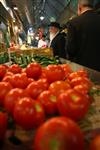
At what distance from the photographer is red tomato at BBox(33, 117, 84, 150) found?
35.9 inches

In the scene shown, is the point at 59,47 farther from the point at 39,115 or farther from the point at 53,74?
the point at 39,115

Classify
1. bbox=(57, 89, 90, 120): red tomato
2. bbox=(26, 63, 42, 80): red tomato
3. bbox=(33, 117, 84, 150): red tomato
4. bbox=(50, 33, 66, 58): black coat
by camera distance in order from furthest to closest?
bbox=(50, 33, 66, 58): black coat < bbox=(26, 63, 42, 80): red tomato < bbox=(57, 89, 90, 120): red tomato < bbox=(33, 117, 84, 150): red tomato

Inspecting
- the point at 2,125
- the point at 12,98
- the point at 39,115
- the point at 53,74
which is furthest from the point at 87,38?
the point at 2,125

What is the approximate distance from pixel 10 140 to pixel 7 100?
315mm

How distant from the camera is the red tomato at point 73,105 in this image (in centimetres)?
133

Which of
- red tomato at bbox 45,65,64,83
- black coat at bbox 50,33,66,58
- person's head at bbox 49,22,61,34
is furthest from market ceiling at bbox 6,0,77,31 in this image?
red tomato at bbox 45,65,64,83

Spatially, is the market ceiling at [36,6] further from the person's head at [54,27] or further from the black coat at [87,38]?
the black coat at [87,38]

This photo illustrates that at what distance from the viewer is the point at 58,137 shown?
918 mm

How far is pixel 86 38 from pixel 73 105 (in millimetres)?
2509

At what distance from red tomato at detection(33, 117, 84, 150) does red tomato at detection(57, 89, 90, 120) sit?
36 centimetres

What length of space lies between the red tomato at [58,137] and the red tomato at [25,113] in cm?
33

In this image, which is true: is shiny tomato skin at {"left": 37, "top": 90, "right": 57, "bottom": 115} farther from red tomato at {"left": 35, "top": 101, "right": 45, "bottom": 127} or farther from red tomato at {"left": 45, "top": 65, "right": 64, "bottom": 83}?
red tomato at {"left": 45, "top": 65, "right": 64, "bottom": 83}

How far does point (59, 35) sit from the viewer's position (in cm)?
633

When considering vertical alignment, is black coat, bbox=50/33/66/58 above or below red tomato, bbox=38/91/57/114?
below
